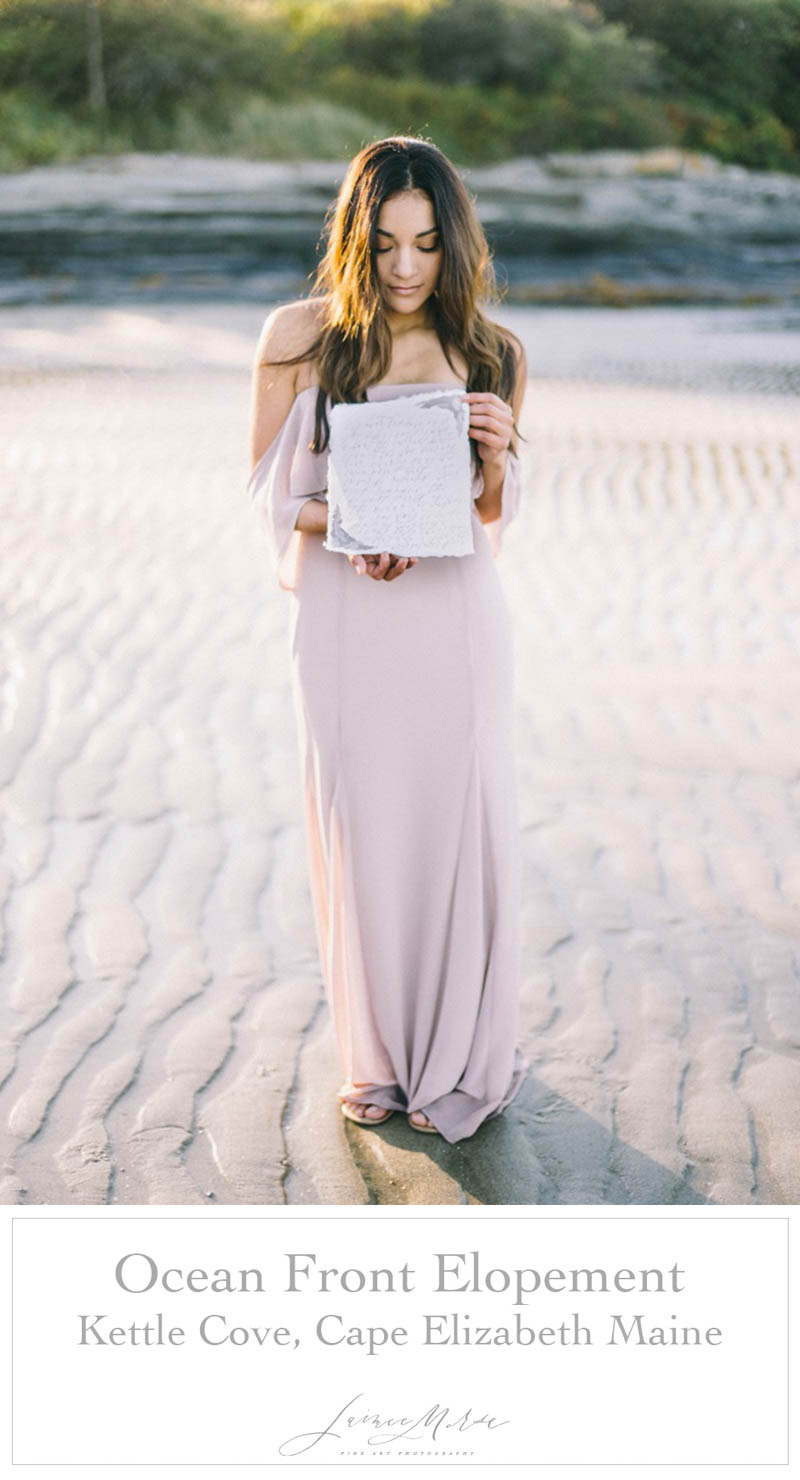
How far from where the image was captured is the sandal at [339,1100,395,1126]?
10.2ft

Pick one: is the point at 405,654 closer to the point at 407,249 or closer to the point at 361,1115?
the point at 407,249

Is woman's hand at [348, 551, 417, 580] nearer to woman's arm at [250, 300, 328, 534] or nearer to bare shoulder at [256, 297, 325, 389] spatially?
woman's arm at [250, 300, 328, 534]

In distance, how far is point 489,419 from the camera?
9.08 feet

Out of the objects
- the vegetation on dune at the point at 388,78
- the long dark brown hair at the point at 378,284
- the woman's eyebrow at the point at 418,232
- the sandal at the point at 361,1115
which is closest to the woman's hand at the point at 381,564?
the long dark brown hair at the point at 378,284

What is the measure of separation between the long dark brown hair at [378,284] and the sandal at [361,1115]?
4.65ft

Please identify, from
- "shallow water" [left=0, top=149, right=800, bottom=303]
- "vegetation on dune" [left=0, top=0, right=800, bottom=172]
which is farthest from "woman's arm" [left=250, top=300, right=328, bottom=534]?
"shallow water" [left=0, top=149, right=800, bottom=303]

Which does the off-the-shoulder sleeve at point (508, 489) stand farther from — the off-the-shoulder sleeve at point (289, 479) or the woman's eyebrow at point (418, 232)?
the woman's eyebrow at point (418, 232)

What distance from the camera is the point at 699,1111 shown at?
10.6 ft

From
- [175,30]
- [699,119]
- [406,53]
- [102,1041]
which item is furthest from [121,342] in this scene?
[102,1041]

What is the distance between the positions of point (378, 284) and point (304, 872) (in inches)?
83.9

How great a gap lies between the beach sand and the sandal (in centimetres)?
3

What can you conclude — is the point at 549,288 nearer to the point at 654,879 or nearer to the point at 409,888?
the point at 654,879

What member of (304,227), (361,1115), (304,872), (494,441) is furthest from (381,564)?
(304,227)
